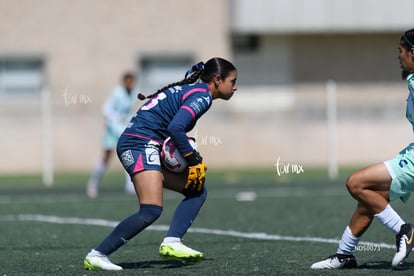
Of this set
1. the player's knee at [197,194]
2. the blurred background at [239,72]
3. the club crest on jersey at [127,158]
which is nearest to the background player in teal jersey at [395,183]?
the player's knee at [197,194]

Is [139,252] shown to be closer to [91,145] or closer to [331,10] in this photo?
[91,145]

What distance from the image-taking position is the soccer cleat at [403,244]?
8211mm

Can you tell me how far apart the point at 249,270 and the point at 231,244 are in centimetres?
216

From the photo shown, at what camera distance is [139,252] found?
10.3m

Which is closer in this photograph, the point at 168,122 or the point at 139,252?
the point at 168,122

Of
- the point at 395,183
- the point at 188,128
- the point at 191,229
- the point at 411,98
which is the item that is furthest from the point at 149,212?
the point at 191,229

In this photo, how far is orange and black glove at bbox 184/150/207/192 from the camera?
8719mm

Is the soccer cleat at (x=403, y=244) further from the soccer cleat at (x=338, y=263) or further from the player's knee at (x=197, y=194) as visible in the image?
the player's knee at (x=197, y=194)

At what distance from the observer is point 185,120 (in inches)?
337

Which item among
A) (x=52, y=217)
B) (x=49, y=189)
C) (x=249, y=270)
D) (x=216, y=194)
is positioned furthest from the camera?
(x=49, y=189)

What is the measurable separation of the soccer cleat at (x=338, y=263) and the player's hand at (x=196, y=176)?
3.63 feet

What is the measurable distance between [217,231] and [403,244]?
161 inches

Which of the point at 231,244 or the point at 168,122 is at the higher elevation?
the point at 168,122

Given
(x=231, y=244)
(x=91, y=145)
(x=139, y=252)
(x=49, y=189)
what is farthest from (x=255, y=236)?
(x=91, y=145)
